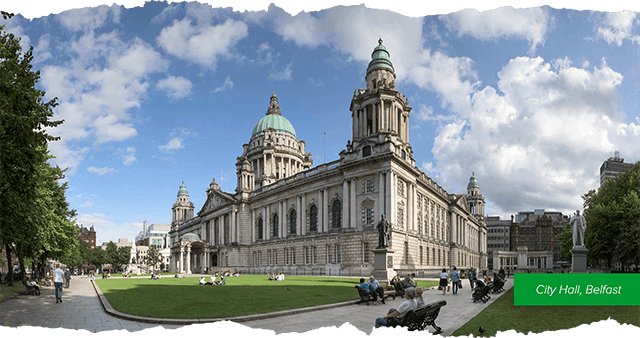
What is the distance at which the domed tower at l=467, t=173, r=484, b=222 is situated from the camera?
4875 inches

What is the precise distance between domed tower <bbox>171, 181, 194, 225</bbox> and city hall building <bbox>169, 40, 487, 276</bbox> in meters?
47.3

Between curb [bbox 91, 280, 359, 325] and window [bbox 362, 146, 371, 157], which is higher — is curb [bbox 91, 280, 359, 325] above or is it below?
below

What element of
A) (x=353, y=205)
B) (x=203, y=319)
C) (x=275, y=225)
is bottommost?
(x=275, y=225)

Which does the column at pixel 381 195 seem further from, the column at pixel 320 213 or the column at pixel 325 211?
the column at pixel 320 213

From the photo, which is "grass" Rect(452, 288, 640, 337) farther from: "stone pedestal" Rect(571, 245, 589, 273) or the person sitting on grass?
"stone pedestal" Rect(571, 245, 589, 273)

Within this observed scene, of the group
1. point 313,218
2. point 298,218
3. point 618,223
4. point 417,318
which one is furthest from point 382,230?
point 298,218

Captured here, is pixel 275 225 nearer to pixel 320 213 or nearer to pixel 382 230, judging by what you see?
pixel 320 213

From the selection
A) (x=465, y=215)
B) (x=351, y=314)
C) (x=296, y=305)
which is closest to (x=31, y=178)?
(x=296, y=305)

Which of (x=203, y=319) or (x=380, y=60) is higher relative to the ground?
(x=380, y=60)

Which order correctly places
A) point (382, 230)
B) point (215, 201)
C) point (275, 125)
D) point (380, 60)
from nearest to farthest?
point (382, 230)
point (380, 60)
point (215, 201)
point (275, 125)

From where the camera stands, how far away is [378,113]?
57.2 meters

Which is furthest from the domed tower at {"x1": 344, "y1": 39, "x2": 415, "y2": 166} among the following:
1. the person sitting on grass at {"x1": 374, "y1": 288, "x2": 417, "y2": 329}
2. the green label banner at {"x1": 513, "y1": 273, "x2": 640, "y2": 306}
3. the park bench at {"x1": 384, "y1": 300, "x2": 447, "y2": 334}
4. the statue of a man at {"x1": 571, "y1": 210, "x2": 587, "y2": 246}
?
the person sitting on grass at {"x1": 374, "y1": 288, "x2": 417, "y2": 329}

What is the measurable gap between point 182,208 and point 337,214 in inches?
3768

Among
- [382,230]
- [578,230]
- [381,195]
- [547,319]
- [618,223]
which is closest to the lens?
[547,319]
